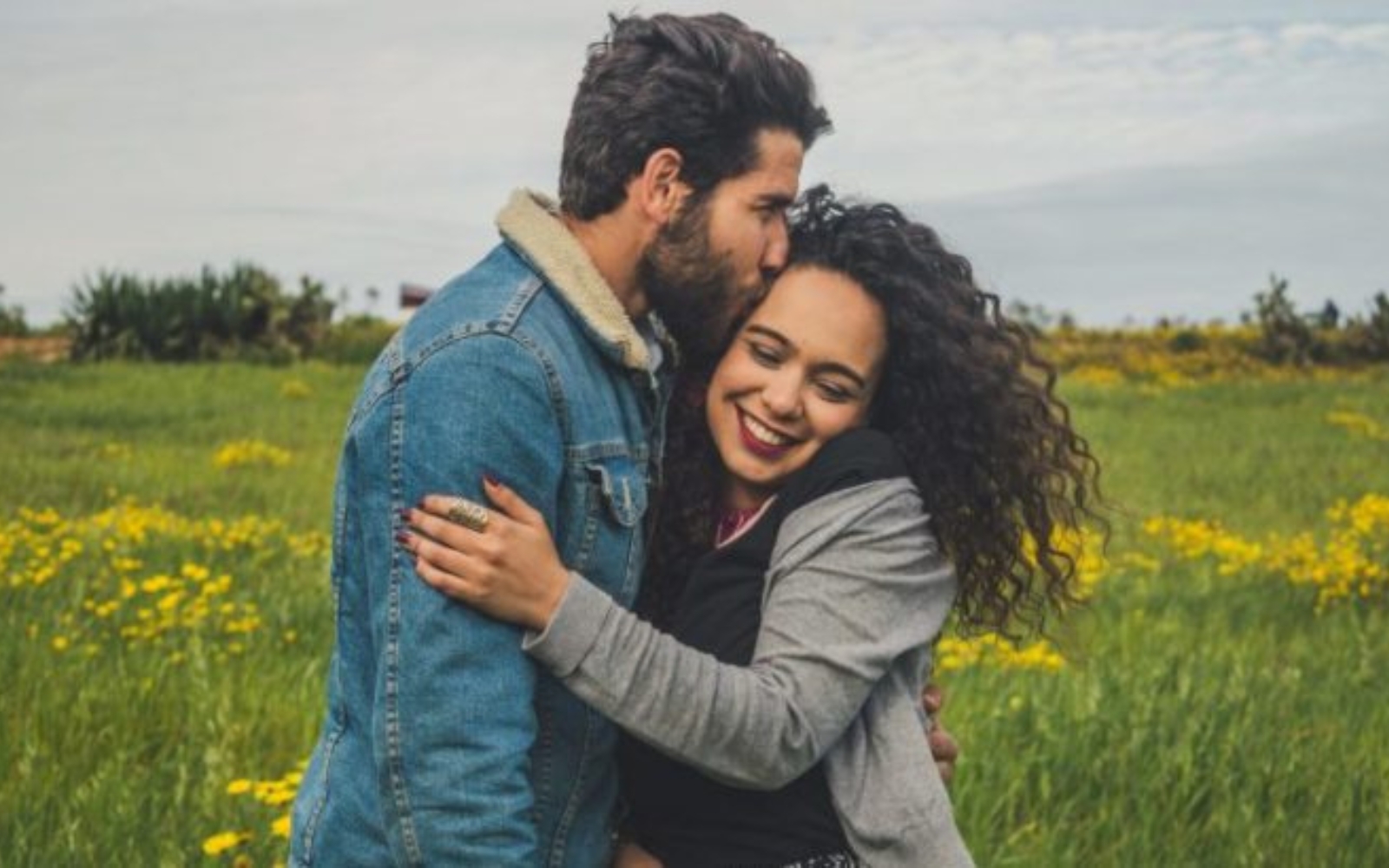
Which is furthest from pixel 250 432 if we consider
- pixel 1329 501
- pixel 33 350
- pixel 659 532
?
pixel 659 532

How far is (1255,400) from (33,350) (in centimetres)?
1712

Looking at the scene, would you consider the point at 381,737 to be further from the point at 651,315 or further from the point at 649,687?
the point at 651,315

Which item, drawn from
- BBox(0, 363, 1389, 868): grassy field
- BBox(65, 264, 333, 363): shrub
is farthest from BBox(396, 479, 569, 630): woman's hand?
BBox(65, 264, 333, 363): shrub

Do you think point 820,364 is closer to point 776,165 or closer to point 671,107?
point 776,165

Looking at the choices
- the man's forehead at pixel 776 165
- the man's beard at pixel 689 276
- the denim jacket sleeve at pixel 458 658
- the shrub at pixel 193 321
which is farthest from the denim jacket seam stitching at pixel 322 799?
the shrub at pixel 193 321

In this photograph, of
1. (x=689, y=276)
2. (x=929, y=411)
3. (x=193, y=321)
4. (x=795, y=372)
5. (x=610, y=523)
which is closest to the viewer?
(x=610, y=523)

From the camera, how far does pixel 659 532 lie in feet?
9.96

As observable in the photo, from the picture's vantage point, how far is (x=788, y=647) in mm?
2666

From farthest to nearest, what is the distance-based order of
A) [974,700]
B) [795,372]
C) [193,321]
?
[193,321], [974,700], [795,372]

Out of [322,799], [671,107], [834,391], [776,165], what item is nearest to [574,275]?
[671,107]

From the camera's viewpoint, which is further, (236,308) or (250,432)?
(236,308)

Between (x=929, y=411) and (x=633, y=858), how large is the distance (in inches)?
36.2

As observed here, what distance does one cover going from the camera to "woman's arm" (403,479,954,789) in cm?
249

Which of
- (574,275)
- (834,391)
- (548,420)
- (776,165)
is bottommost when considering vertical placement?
(548,420)
